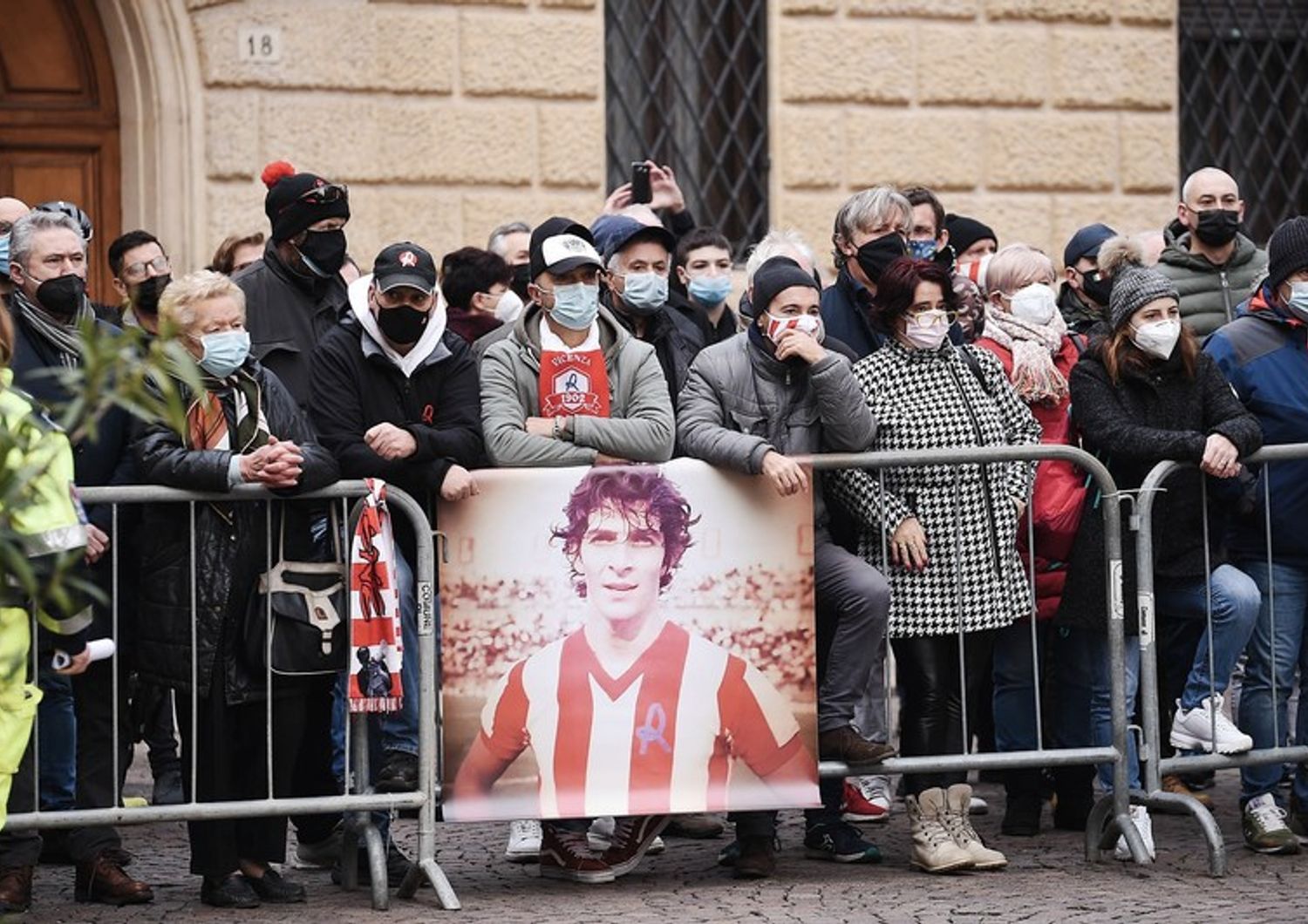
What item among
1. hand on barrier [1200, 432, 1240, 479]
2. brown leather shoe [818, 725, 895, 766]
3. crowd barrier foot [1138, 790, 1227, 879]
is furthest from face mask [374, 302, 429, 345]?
crowd barrier foot [1138, 790, 1227, 879]

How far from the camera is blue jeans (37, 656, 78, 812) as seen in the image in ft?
23.7


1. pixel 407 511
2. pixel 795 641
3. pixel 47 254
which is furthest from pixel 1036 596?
pixel 47 254

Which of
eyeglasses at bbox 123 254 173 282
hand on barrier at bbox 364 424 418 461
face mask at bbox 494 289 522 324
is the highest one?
eyeglasses at bbox 123 254 173 282

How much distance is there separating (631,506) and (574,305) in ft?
2.32

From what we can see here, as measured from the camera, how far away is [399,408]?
754cm

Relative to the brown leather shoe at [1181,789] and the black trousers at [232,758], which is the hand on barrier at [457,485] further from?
the brown leather shoe at [1181,789]

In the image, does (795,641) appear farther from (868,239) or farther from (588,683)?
(868,239)

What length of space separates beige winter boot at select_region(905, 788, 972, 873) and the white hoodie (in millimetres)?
2004

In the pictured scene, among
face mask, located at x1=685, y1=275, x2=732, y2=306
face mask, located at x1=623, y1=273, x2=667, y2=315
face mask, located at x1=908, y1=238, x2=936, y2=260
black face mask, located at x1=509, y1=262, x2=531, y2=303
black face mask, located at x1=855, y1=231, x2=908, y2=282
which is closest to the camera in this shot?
face mask, located at x1=623, y1=273, x2=667, y2=315

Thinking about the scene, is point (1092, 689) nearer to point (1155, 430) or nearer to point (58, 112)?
point (1155, 430)

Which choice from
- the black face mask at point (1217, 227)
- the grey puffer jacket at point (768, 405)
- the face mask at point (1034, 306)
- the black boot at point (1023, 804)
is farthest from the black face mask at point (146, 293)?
the black face mask at point (1217, 227)

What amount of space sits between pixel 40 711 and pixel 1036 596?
3141mm

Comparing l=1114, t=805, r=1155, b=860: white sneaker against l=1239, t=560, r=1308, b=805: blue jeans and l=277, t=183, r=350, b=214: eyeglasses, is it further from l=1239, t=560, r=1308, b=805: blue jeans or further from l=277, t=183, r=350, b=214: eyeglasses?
l=277, t=183, r=350, b=214: eyeglasses

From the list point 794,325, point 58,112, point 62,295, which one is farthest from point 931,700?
point 58,112
